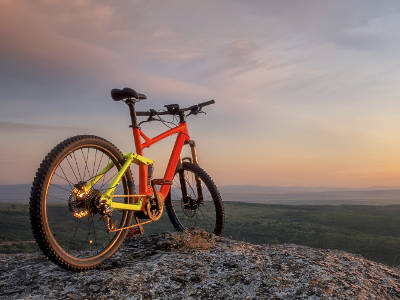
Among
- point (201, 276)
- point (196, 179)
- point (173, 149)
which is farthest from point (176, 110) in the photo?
point (201, 276)

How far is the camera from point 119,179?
16.3 ft

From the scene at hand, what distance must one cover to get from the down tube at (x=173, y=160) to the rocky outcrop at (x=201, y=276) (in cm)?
111

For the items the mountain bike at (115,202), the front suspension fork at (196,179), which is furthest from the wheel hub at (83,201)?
the front suspension fork at (196,179)

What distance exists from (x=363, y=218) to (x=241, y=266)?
39422 mm

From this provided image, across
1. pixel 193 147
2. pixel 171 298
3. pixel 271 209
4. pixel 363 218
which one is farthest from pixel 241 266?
pixel 271 209

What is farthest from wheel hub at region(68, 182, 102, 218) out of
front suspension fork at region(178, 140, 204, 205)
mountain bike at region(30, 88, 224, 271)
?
front suspension fork at region(178, 140, 204, 205)

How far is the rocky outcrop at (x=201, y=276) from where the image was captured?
393 cm

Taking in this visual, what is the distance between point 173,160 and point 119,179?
6.67 ft

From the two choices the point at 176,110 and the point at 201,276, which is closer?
the point at 201,276

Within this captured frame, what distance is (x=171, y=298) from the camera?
3838 mm

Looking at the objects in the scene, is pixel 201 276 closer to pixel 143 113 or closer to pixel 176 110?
pixel 143 113

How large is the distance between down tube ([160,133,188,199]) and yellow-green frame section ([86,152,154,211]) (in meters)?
0.81

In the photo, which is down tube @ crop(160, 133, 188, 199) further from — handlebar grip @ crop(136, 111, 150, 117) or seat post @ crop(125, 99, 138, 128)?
seat post @ crop(125, 99, 138, 128)

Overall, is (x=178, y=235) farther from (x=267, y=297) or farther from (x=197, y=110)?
(x=197, y=110)
